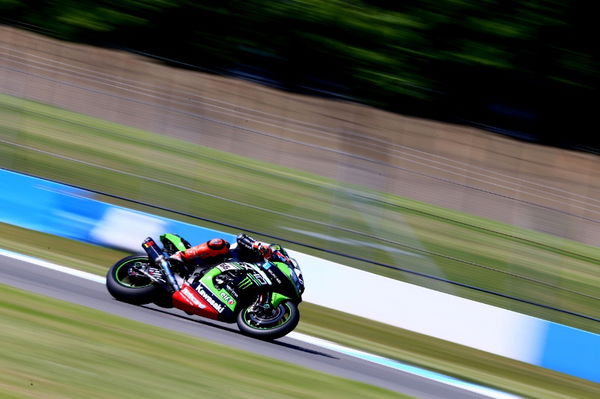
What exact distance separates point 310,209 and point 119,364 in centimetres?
456

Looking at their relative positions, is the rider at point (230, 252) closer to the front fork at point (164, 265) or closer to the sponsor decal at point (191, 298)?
the front fork at point (164, 265)

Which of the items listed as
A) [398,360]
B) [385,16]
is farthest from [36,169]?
[385,16]

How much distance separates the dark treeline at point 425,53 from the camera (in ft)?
62.1

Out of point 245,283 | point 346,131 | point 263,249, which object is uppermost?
point 346,131

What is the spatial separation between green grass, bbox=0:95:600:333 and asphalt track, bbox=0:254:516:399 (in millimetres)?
1964

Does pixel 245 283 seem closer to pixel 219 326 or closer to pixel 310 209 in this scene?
pixel 219 326

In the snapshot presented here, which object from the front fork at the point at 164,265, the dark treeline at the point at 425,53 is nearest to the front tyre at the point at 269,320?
the front fork at the point at 164,265

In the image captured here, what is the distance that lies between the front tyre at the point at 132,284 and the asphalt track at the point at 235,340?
0.38ft

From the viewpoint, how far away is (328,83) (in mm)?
19328

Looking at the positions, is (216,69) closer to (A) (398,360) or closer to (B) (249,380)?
(A) (398,360)

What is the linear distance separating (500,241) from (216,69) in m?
11.1

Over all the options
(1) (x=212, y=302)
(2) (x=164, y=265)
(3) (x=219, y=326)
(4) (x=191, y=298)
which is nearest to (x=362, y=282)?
(3) (x=219, y=326)

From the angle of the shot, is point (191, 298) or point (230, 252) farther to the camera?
point (230, 252)

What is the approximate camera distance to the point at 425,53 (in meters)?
19.4
